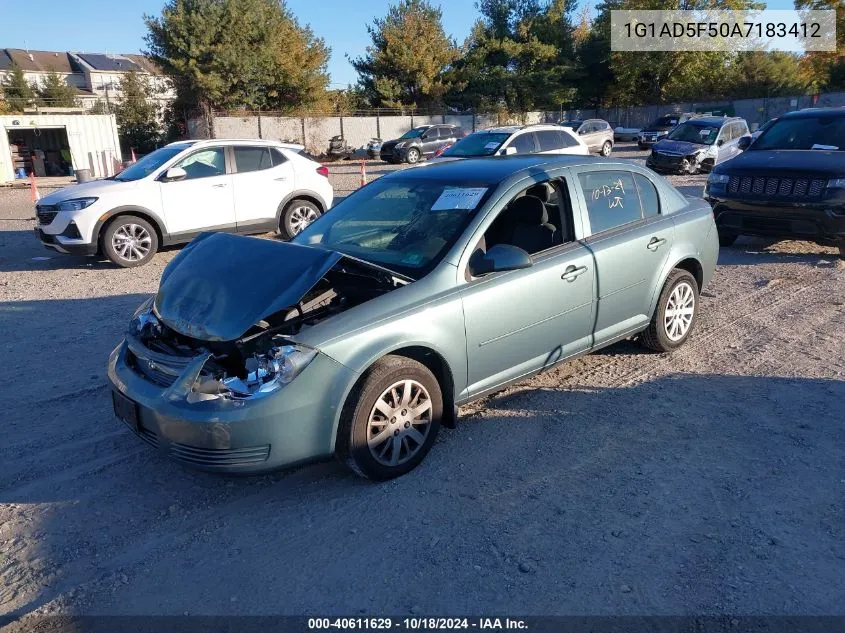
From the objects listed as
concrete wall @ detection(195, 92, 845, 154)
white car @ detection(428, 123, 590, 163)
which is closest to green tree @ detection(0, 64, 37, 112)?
concrete wall @ detection(195, 92, 845, 154)

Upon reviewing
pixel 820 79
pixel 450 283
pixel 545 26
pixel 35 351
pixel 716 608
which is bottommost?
pixel 716 608

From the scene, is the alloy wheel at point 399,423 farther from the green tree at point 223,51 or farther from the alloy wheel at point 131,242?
the green tree at point 223,51

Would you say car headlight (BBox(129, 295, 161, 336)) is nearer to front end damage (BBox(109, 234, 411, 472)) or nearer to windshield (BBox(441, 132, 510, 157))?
front end damage (BBox(109, 234, 411, 472))

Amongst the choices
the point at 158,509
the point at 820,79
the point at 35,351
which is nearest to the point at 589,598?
the point at 158,509

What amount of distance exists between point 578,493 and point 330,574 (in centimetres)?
143

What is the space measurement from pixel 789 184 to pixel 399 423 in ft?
23.7

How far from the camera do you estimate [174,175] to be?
965 cm

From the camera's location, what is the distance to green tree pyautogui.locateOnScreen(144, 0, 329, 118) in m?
35.4

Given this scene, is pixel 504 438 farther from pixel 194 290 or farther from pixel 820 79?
pixel 820 79

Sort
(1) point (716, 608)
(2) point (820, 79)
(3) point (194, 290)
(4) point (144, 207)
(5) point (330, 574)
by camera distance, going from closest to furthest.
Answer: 1. (1) point (716, 608)
2. (5) point (330, 574)
3. (3) point (194, 290)
4. (4) point (144, 207)
5. (2) point (820, 79)

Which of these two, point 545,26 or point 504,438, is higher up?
point 545,26

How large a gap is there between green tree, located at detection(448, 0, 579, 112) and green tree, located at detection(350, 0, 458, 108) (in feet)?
7.19

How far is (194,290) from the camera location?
3.91 metres

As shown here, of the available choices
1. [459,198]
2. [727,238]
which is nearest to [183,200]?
[459,198]
